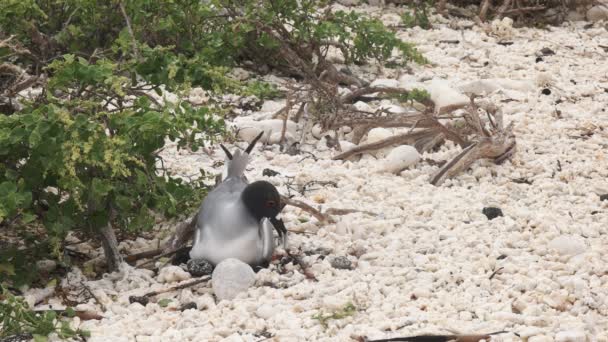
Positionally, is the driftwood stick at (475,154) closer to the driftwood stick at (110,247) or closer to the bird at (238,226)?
the bird at (238,226)

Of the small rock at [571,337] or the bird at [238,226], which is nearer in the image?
the small rock at [571,337]

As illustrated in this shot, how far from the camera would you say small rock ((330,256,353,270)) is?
4.14m

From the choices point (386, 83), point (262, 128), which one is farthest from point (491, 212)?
point (386, 83)

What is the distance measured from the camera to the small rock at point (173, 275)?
4.05 m

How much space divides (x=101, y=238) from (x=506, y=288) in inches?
61.4

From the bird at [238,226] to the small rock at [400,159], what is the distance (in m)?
1.31

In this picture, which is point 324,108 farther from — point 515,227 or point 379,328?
point 379,328

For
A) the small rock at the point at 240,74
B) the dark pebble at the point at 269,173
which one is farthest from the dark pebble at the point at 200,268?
the small rock at the point at 240,74

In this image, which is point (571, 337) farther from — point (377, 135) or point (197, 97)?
point (197, 97)

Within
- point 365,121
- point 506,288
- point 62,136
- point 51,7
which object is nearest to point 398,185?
point 365,121

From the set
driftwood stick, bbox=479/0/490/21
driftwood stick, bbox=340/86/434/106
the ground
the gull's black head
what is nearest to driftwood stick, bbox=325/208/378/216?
the ground

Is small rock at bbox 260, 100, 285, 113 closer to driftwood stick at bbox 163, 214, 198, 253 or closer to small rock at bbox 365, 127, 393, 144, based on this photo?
small rock at bbox 365, 127, 393, 144

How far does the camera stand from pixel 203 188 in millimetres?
4613

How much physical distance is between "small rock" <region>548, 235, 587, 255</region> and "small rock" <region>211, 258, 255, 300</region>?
4.02 feet
